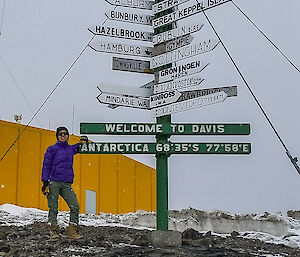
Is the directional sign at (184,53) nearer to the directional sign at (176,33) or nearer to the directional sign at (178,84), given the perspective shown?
the directional sign at (176,33)

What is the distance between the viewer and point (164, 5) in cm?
868

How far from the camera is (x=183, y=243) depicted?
8109 mm

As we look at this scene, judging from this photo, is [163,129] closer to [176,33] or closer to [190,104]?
[190,104]

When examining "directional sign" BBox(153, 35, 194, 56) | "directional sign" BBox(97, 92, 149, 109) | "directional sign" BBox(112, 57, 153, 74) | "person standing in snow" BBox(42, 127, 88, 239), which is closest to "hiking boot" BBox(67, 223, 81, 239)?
"person standing in snow" BBox(42, 127, 88, 239)

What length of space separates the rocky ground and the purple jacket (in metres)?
0.91

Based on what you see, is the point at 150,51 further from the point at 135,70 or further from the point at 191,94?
the point at 191,94

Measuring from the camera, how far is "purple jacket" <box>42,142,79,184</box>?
8562mm

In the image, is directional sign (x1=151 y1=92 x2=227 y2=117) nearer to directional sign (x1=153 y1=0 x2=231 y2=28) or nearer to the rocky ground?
directional sign (x1=153 y1=0 x2=231 y2=28)

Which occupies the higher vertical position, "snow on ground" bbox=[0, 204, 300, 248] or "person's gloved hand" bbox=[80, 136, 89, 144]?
"person's gloved hand" bbox=[80, 136, 89, 144]

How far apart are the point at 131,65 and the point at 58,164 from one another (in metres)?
2.00

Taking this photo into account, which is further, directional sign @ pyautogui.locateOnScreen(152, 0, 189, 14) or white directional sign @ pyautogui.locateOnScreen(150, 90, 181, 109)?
directional sign @ pyautogui.locateOnScreen(152, 0, 189, 14)

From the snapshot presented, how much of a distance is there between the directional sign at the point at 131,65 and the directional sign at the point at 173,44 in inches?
10.1

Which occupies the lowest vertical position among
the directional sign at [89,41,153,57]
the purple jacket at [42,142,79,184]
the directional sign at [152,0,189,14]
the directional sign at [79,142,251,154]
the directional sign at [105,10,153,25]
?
the purple jacket at [42,142,79,184]

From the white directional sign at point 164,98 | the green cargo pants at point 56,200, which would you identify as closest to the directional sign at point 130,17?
the white directional sign at point 164,98
